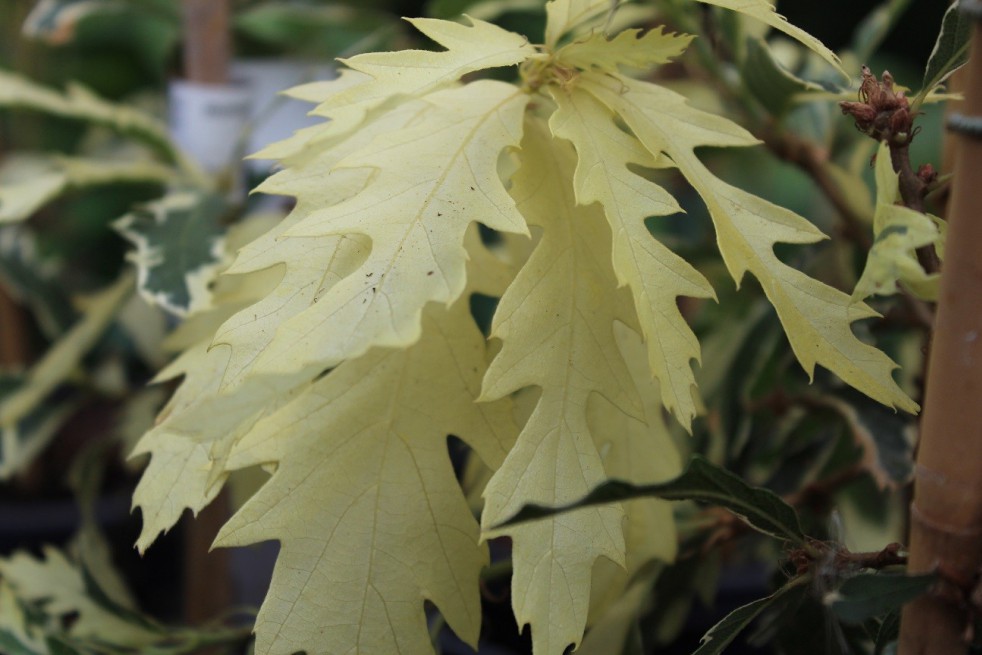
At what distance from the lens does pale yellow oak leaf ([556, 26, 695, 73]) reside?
48 cm

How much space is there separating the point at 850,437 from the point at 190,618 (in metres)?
0.63

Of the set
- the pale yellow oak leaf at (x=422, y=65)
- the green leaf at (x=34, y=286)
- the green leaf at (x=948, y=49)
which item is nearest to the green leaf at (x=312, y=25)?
the green leaf at (x=34, y=286)

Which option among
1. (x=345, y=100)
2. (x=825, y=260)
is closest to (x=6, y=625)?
(x=345, y=100)

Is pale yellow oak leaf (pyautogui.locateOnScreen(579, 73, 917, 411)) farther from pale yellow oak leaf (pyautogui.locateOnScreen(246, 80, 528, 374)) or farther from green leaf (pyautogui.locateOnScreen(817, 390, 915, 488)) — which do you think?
green leaf (pyautogui.locateOnScreen(817, 390, 915, 488))

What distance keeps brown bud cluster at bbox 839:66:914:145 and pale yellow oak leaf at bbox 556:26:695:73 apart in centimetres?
10

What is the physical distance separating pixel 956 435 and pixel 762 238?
0.14 m

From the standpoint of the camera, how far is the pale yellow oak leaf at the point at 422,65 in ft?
1.48

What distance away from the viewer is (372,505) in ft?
1.54

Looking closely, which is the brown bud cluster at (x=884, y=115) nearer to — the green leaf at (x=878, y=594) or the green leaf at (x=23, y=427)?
the green leaf at (x=878, y=594)

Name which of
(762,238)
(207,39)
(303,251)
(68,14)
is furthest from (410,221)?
(68,14)

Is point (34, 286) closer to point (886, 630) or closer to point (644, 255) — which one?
point (644, 255)

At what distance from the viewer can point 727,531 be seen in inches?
24.5

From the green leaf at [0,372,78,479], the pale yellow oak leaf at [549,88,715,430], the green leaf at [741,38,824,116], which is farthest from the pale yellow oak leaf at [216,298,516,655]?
the green leaf at [0,372,78,479]

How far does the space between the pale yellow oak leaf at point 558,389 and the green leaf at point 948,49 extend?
17 centimetres
